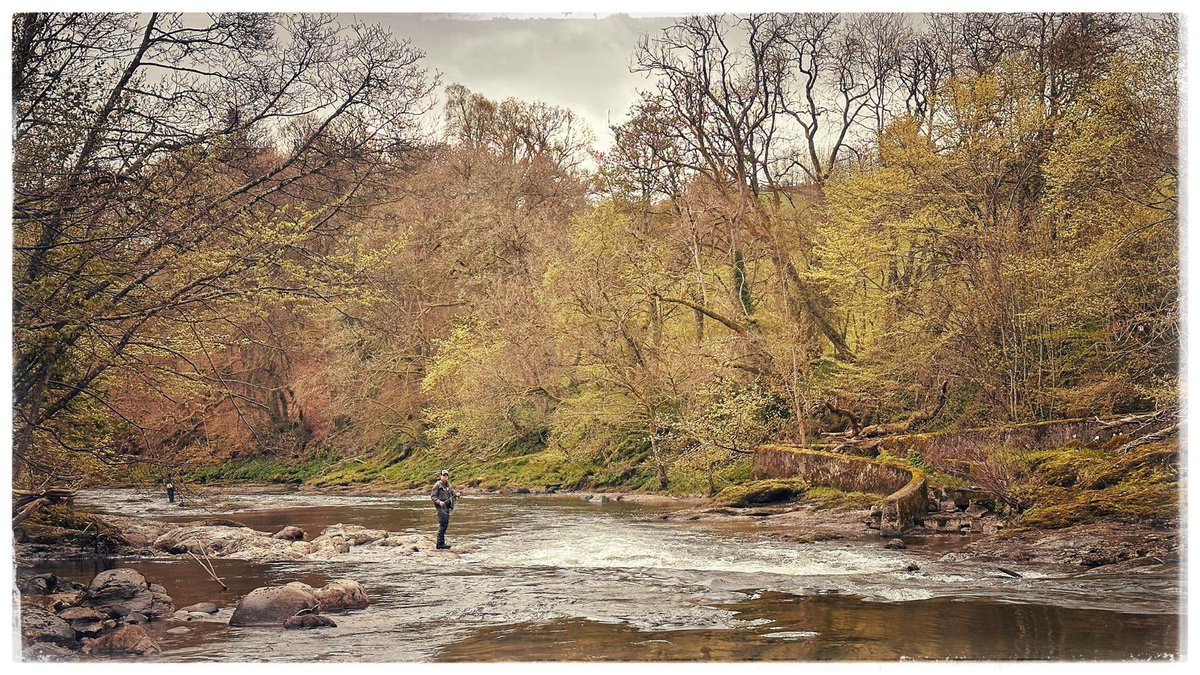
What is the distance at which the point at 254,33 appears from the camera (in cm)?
907

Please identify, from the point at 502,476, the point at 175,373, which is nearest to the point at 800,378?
the point at 502,476

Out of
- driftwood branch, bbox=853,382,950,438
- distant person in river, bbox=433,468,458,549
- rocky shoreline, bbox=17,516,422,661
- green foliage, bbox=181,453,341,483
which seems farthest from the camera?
driftwood branch, bbox=853,382,950,438

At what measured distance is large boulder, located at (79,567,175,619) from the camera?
944cm

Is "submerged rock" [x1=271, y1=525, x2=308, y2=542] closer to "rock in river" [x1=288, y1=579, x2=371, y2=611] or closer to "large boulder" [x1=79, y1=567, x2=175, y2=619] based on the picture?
"large boulder" [x1=79, y1=567, x2=175, y2=619]

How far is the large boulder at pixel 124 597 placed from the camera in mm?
9440

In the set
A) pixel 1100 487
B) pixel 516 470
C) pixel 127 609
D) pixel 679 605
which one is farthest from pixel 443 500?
pixel 516 470

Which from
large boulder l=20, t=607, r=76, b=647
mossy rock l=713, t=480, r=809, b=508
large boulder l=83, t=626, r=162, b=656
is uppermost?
mossy rock l=713, t=480, r=809, b=508

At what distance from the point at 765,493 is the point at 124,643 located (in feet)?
40.4

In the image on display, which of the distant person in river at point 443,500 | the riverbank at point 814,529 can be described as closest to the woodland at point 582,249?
the riverbank at point 814,529

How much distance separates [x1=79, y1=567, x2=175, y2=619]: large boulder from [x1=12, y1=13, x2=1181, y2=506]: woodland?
1.04m

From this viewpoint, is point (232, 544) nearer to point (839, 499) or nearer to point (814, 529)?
point (814, 529)

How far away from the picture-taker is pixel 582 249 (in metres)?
22.9

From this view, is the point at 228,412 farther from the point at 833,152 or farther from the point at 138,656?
the point at 833,152

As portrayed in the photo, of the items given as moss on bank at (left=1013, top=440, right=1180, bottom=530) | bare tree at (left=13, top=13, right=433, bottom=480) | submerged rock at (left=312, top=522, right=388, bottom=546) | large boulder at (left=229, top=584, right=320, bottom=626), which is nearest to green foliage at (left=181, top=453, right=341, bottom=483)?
submerged rock at (left=312, top=522, right=388, bottom=546)
